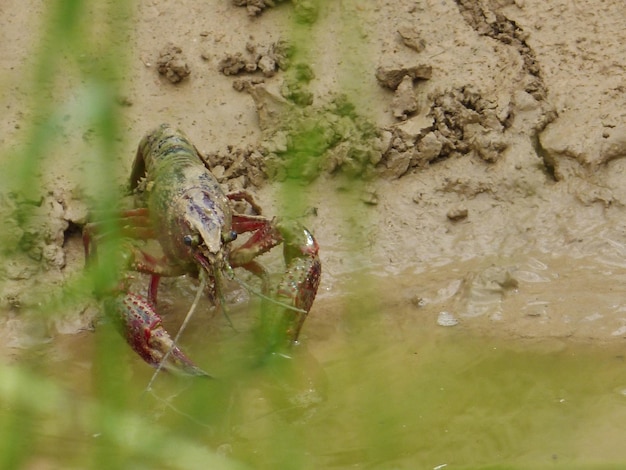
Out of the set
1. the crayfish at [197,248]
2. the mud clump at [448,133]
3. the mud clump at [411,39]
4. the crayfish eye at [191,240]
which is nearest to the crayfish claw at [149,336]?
the crayfish at [197,248]

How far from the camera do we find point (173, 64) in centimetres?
638

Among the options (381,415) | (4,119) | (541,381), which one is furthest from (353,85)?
(4,119)

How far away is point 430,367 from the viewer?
194 inches

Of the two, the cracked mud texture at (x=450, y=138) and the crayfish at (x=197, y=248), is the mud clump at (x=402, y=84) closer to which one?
the cracked mud texture at (x=450, y=138)

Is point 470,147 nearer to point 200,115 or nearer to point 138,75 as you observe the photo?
point 200,115

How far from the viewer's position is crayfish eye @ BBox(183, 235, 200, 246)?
198 inches

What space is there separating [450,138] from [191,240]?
1874 mm

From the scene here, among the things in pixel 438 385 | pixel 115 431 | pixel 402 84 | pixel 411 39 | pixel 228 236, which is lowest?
pixel 438 385

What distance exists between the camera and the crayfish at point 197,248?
4.81 m

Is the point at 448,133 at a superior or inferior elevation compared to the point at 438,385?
superior

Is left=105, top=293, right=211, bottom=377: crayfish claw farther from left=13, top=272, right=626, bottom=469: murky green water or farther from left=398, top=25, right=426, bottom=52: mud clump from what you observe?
left=398, top=25, right=426, bottom=52: mud clump

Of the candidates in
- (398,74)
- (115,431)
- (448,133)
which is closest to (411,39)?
(398,74)

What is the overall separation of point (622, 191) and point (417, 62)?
142 centimetres

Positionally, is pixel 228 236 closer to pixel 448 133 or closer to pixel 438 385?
pixel 438 385
